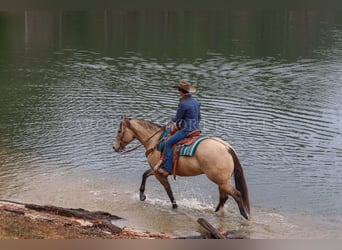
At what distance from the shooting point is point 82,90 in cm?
2166

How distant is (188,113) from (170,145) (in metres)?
0.72

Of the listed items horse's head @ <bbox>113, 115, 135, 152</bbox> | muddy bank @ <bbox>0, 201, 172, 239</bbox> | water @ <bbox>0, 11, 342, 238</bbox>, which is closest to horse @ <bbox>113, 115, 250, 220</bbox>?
horse's head @ <bbox>113, 115, 135, 152</bbox>

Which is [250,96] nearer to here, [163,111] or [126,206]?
[163,111]

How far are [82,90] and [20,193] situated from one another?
471 inches

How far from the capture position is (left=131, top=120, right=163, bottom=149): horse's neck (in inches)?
363

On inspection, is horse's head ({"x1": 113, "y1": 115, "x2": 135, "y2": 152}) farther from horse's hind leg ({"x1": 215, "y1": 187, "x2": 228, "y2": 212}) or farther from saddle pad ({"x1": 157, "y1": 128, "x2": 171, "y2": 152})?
horse's hind leg ({"x1": 215, "y1": 187, "x2": 228, "y2": 212})

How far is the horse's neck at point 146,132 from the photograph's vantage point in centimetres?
922

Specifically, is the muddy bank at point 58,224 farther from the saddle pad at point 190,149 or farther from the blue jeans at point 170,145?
the saddle pad at point 190,149

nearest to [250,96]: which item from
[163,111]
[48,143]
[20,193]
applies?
[163,111]

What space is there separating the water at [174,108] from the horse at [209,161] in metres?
0.48

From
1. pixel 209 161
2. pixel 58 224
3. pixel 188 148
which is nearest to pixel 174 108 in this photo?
pixel 188 148

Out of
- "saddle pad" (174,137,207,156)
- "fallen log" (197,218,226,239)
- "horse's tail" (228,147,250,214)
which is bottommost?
"fallen log" (197,218,226,239)

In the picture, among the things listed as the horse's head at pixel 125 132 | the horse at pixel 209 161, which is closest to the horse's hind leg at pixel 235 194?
the horse at pixel 209 161

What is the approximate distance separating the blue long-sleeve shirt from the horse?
0.35m
